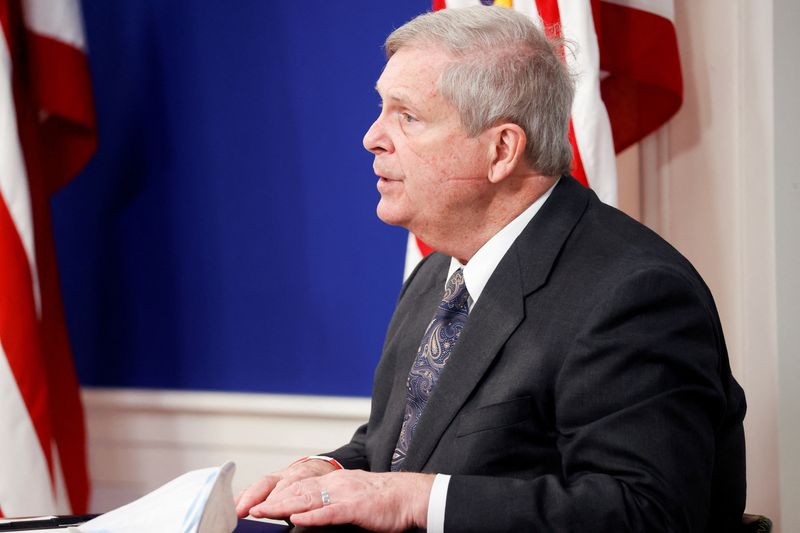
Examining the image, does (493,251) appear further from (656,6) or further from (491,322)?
(656,6)

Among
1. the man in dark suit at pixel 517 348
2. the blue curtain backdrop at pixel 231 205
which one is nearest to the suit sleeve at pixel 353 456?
the man in dark suit at pixel 517 348

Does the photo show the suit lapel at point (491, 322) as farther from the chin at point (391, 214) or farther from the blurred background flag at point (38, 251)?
the blurred background flag at point (38, 251)

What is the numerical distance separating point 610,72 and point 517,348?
1005 millimetres

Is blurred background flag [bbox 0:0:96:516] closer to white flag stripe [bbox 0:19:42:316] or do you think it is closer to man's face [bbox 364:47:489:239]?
white flag stripe [bbox 0:19:42:316]

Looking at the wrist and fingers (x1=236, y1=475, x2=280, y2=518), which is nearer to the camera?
the wrist

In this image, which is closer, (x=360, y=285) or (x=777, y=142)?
(x=777, y=142)

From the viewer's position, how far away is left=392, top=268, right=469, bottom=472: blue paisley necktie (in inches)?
56.5

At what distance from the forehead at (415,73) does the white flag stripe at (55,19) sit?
4.05 feet

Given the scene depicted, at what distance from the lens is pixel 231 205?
2602 mm

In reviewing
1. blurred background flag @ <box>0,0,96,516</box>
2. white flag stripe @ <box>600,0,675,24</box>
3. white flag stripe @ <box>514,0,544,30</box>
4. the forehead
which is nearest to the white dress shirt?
the forehead

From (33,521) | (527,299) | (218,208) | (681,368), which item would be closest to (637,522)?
(681,368)

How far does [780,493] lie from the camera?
212cm

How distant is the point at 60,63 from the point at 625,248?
64.1 inches

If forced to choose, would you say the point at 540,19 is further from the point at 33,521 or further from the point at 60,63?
the point at 33,521
